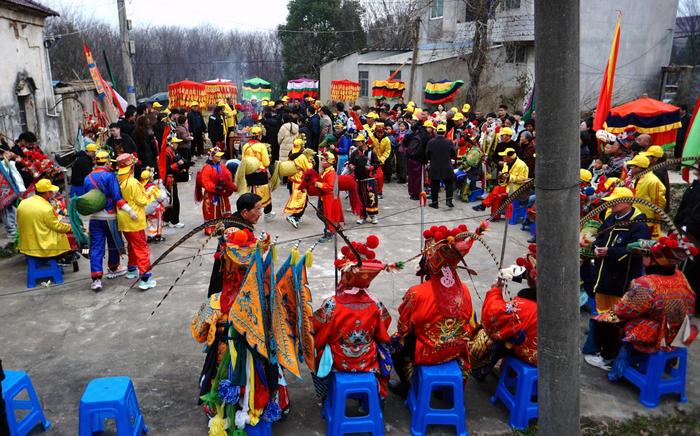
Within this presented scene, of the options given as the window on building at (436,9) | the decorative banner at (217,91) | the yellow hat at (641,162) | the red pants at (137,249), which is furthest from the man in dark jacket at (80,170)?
the window on building at (436,9)

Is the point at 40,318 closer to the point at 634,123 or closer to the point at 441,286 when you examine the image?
the point at 441,286

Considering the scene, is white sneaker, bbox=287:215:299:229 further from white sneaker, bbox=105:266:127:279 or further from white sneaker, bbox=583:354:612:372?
white sneaker, bbox=583:354:612:372

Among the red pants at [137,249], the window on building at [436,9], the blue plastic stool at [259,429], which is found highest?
the window on building at [436,9]

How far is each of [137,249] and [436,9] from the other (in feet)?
71.6

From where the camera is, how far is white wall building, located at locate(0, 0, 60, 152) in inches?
509

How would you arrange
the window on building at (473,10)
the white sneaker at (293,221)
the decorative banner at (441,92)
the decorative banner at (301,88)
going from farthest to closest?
1. the decorative banner at (301,88)
2. the window on building at (473,10)
3. the decorative banner at (441,92)
4. the white sneaker at (293,221)

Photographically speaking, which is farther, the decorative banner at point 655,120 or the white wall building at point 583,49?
the white wall building at point 583,49

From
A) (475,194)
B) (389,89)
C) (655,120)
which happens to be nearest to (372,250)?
(475,194)

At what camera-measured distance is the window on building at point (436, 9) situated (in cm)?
2514

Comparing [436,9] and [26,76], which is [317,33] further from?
[26,76]

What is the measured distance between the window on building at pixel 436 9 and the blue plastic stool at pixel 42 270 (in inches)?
858

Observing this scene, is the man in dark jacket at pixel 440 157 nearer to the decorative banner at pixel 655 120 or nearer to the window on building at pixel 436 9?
the decorative banner at pixel 655 120

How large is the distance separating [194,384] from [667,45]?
22.7 m

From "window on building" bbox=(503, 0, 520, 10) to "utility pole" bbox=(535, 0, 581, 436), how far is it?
791 inches
